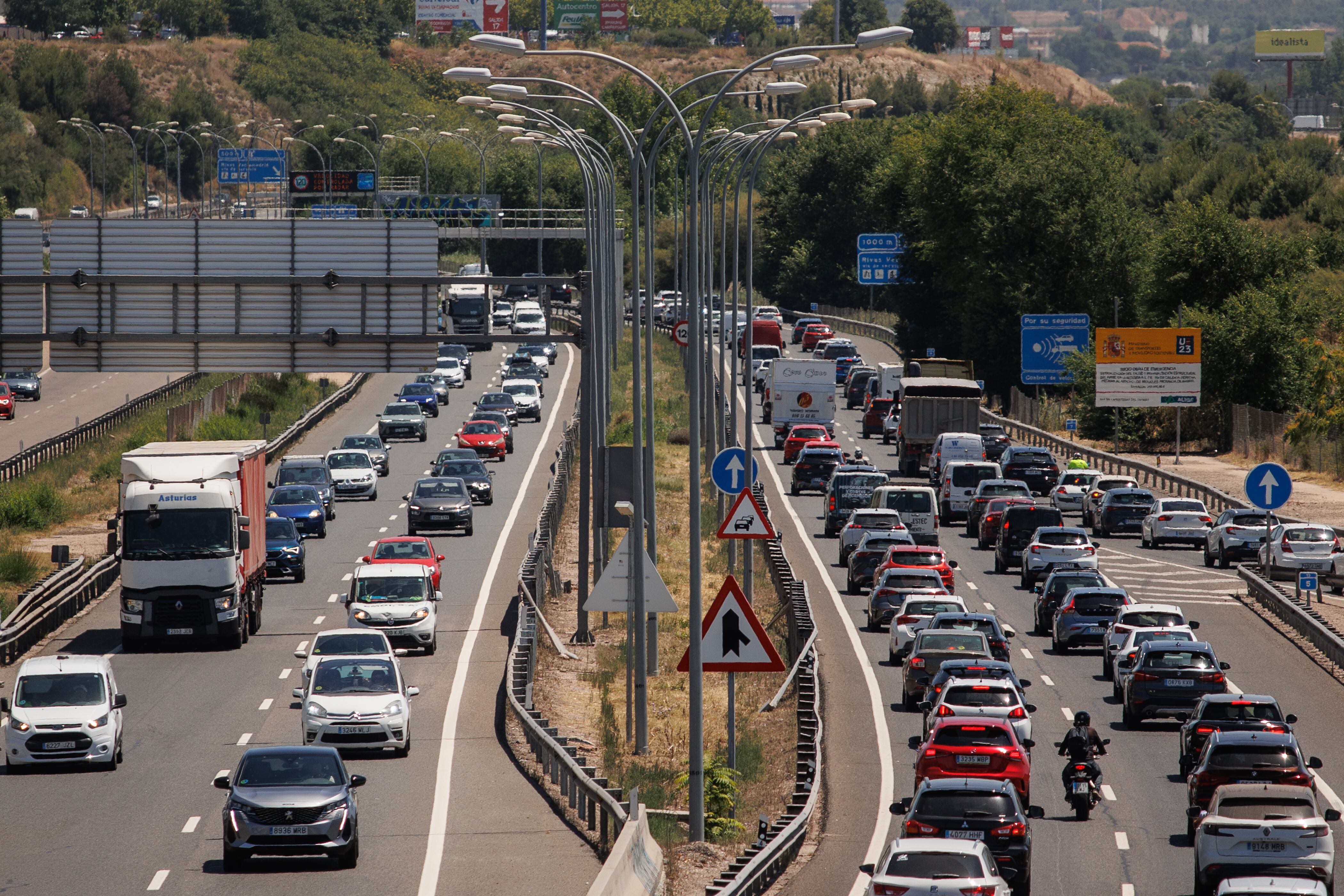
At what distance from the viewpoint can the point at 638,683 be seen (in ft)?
89.7

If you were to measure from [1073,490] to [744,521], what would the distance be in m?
34.8

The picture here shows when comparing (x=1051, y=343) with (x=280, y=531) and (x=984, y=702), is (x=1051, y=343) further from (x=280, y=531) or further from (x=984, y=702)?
(x=984, y=702)

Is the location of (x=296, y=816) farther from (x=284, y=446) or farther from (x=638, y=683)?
(x=284, y=446)

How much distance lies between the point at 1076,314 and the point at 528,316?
34160mm

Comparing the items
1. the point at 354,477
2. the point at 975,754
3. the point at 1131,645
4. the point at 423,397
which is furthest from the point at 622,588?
the point at 423,397

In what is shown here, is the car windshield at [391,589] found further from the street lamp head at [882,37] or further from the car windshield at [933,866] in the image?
the car windshield at [933,866]

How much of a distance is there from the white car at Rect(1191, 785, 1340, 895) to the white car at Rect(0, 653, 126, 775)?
14.3m

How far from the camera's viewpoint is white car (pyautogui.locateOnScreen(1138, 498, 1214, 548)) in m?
50.7

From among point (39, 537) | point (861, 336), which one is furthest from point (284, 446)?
point (861, 336)

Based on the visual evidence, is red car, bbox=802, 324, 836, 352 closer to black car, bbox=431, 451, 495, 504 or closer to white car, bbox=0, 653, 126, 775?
black car, bbox=431, 451, 495, 504

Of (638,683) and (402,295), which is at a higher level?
(402,295)

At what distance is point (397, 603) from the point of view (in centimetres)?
3597

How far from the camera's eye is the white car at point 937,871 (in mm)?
16875

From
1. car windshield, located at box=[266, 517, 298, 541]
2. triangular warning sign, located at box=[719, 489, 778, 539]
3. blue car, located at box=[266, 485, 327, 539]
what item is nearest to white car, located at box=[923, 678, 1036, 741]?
triangular warning sign, located at box=[719, 489, 778, 539]
